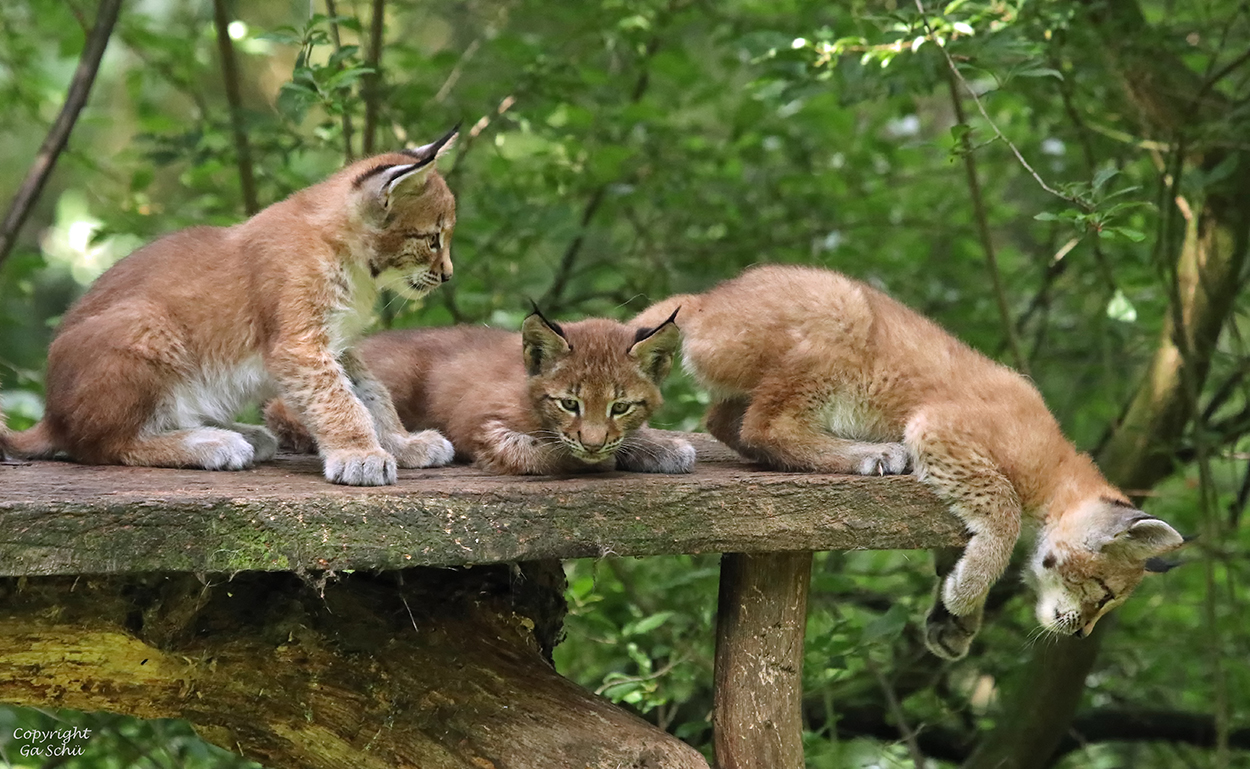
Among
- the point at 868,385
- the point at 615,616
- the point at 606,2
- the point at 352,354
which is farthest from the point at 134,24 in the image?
the point at 868,385

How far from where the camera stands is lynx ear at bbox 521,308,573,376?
13.7ft

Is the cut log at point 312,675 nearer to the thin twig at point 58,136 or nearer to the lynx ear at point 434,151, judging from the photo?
the lynx ear at point 434,151

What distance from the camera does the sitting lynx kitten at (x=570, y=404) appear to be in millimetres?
4172

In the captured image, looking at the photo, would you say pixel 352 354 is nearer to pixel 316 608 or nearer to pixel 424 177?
pixel 424 177

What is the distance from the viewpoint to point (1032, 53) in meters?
4.86

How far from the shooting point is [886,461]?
4285 millimetres

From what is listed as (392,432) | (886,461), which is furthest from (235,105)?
(886,461)

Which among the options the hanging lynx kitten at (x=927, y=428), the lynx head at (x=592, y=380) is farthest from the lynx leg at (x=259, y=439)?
the hanging lynx kitten at (x=927, y=428)

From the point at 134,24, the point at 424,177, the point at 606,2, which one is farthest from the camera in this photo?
the point at 134,24

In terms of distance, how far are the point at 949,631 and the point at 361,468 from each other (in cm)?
238

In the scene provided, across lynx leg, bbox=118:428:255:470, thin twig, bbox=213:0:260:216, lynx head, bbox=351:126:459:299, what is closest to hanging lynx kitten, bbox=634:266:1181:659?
lynx head, bbox=351:126:459:299

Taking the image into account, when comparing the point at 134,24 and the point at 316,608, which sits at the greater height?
the point at 134,24

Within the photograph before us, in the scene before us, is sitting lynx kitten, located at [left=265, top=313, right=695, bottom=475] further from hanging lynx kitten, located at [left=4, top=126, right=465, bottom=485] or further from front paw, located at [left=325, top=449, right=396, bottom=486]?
front paw, located at [left=325, top=449, right=396, bottom=486]

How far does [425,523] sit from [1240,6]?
4.88 meters
